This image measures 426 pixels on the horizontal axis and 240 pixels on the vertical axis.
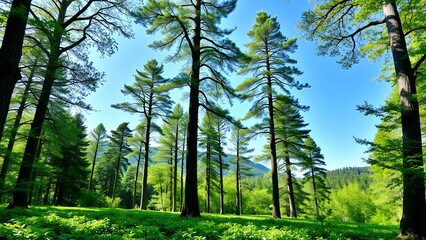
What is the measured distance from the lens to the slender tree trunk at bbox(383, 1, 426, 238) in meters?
5.20

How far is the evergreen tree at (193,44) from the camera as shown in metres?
9.30

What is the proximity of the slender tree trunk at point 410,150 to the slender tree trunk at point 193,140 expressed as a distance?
659 centimetres

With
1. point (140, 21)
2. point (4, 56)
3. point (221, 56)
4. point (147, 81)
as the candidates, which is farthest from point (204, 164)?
point (4, 56)

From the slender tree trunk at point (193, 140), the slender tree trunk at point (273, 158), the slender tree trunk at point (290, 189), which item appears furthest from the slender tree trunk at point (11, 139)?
the slender tree trunk at point (290, 189)

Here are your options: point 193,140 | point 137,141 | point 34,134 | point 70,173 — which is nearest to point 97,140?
point 70,173

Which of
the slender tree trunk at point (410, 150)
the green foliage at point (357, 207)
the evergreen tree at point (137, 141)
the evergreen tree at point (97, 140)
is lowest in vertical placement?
the green foliage at point (357, 207)

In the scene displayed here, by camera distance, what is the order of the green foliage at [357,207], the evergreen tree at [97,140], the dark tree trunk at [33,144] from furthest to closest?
the green foliage at [357,207], the evergreen tree at [97,140], the dark tree trunk at [33,144]

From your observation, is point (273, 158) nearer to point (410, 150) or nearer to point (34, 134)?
point (410, 150)

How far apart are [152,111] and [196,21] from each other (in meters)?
10.4

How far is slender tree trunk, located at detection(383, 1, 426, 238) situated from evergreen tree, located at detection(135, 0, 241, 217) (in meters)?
5.90

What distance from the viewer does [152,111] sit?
19.7 metres

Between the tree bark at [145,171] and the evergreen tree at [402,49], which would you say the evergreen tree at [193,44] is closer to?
the evergreen tree at [402,49]

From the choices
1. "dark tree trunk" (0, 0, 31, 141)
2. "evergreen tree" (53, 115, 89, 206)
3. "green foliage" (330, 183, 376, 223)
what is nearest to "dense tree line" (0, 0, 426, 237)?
"dark tree trunk" (0, 0, 31, 141)

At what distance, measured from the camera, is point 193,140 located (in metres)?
9.94
